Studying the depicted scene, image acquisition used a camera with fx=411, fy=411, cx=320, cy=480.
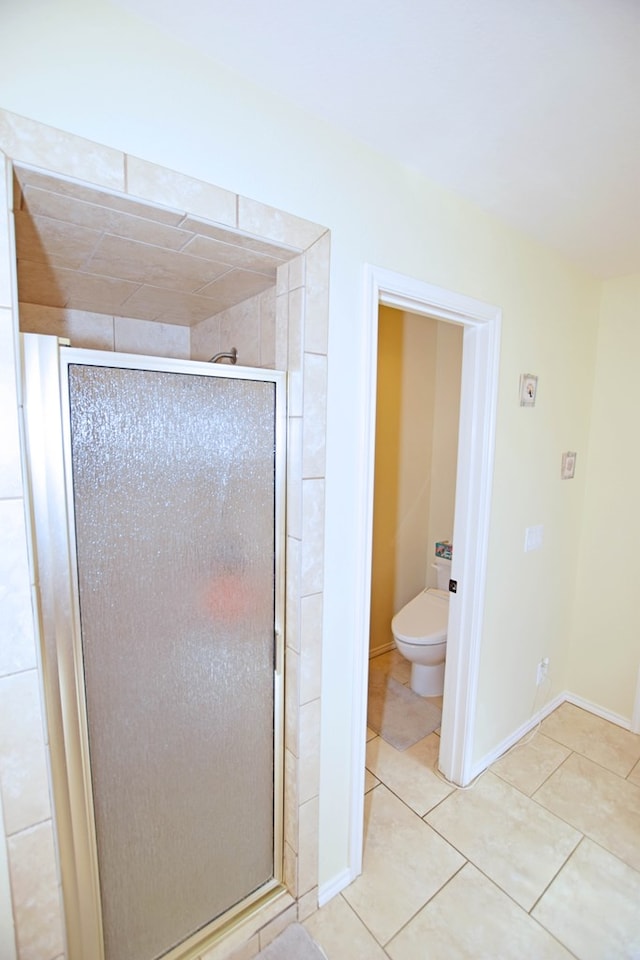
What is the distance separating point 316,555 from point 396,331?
6.94ft

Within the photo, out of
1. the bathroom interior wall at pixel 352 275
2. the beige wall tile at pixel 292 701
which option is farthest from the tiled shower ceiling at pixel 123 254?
the beige wall tile at pixel 292 701

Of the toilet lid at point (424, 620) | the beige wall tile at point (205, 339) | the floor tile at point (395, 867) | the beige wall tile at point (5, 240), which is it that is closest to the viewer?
the beige wall tile at point (5, 240)

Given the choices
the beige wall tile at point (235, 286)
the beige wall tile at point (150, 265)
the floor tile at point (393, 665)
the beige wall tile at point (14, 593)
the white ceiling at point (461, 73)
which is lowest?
the floor tile at point (393, 665)

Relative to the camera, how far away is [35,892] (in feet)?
2.96

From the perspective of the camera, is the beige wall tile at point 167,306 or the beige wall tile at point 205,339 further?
the beige wall tile at point 205,339

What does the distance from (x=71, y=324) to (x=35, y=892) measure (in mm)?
1818

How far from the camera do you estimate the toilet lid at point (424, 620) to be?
2346 millimetres

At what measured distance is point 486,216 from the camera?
160 cm

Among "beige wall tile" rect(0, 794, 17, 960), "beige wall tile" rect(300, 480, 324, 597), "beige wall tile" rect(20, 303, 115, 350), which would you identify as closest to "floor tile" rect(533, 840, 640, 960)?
"beige wall tile" rect(300, 480, 324, 597)

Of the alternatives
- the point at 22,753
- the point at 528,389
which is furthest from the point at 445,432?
Answer: the point at 22,753

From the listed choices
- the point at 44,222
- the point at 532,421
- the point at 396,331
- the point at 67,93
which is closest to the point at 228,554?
the point at 44,222

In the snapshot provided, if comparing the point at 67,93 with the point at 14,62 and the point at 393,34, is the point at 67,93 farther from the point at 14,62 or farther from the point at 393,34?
the point at 393,34

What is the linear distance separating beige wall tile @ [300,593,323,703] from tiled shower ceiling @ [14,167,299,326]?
1022mm

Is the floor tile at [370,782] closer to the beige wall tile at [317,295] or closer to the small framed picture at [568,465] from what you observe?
the small framed picture at [568,465]
